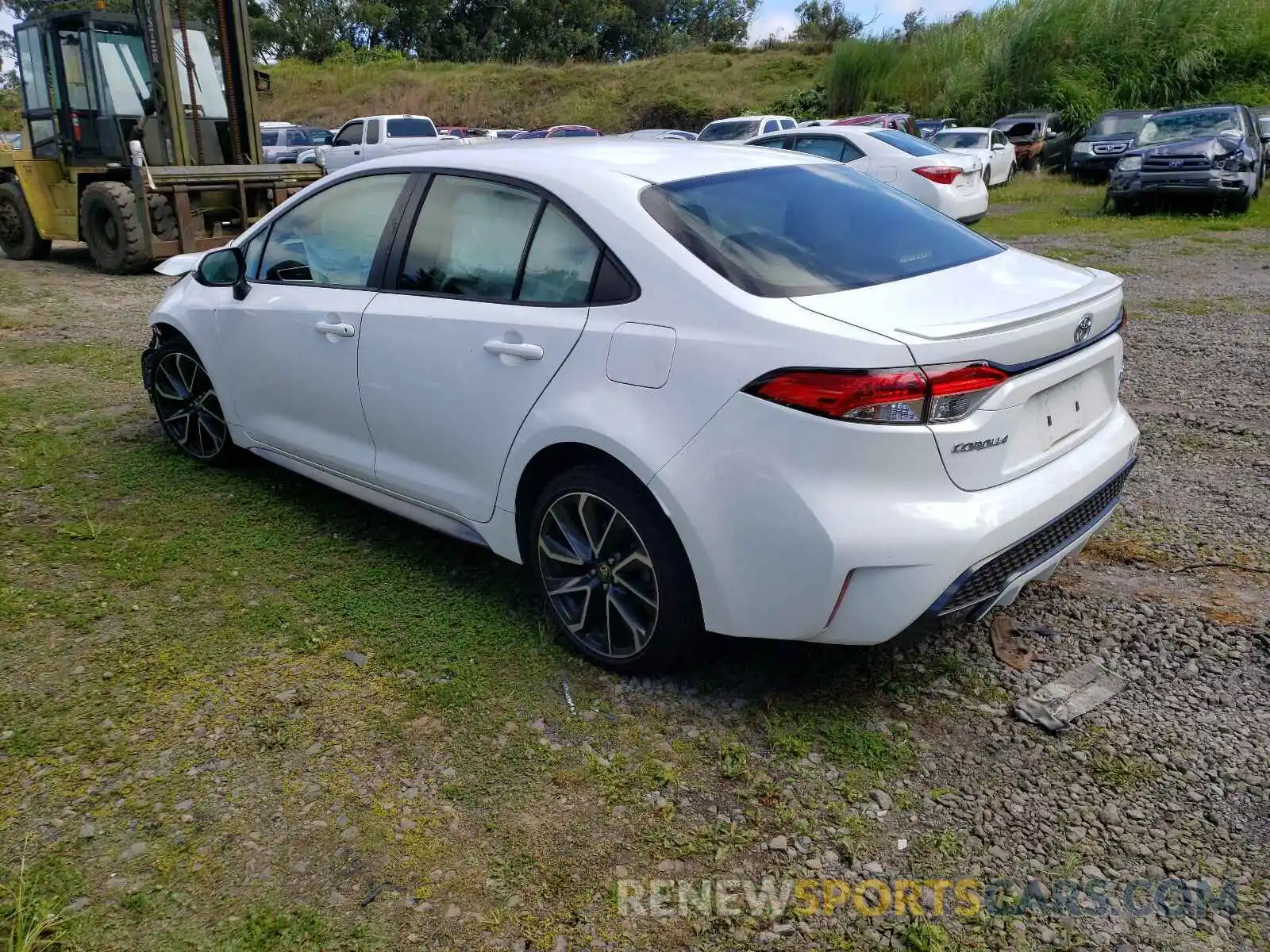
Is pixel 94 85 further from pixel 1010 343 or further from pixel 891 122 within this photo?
pixel 891 122

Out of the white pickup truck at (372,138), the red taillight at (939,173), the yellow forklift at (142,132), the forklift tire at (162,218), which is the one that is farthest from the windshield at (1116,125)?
the forklift tire at (162,218)

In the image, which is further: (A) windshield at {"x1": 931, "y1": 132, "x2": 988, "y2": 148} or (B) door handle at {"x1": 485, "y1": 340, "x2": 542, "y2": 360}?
(A) windshield at {"x1": 931, "y1": 132, "x2": 988, "y2": 148}

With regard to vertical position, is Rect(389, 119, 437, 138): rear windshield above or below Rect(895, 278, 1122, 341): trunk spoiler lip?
above

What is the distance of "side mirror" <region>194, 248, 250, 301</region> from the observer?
14.6 ft

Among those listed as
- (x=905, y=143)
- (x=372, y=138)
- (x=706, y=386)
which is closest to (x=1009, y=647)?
(x=706, y=386)

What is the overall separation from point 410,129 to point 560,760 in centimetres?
2243

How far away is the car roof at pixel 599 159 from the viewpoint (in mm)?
3318

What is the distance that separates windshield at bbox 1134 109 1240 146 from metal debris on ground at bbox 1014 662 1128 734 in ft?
49.7

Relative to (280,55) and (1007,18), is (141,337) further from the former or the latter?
(280,55)

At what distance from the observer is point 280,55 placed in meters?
58.0

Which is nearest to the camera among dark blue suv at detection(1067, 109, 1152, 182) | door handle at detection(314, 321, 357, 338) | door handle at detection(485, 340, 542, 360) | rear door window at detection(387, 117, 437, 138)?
door handle at detection(485, 340, 542, 360)

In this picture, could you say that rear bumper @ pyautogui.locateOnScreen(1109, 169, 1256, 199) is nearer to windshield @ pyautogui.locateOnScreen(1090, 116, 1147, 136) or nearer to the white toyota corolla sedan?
windshield @ pyautogui.locateOnScreen(1090, 116, 1147, 136)

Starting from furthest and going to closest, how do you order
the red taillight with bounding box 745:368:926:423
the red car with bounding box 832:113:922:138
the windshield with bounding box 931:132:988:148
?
the red car with bounding box 832:113:922:138, the windshield with bounding box 931:132:988:148, the red taillight with bounding box 745:368:926:423

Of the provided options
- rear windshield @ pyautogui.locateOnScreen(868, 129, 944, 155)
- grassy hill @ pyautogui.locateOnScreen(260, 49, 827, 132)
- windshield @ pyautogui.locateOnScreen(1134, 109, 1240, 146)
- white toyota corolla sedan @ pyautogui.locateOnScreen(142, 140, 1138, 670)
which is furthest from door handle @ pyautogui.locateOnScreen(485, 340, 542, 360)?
grassy hill @ pyautogui.locateOnScreen(260, 49, 827, 132)
